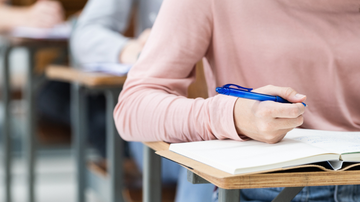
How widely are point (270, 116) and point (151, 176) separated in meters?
0.37

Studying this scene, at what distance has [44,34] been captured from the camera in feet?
7.57

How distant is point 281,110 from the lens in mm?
566

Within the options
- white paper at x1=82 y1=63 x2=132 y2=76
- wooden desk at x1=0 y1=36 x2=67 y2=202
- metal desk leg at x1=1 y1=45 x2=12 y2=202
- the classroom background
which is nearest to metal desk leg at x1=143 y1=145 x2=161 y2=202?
the classroom background

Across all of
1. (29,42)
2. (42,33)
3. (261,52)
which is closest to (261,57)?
(261,52)

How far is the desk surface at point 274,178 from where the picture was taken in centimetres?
48

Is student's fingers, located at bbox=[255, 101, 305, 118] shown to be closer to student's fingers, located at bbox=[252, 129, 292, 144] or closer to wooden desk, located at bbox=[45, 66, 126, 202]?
student's fingers, located at bbox=[252, 129, 292, 144]

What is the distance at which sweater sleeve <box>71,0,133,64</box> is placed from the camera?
172cm

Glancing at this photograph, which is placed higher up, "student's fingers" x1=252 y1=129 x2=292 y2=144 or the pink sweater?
the pink sweater

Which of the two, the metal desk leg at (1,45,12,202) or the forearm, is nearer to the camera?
the forearm

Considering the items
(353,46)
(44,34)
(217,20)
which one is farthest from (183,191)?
(44,34)

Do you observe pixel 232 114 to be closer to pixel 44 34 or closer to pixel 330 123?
pixel 330 123

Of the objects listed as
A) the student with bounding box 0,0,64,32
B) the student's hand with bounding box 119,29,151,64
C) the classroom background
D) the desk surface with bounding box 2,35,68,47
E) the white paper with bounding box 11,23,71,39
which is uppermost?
the student with bounding box 0,0,64,32

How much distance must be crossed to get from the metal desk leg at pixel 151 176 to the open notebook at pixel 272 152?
0.24 metres

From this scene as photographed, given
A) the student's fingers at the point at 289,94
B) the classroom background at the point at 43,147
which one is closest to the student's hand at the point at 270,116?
the student's fingers at the point at 289,94
